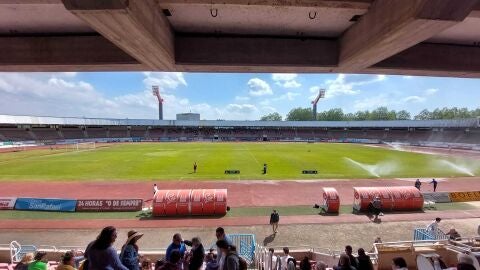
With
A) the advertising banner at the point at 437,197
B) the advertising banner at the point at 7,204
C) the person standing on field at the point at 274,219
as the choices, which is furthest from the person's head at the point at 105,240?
the advertising banner at the point at 437,197

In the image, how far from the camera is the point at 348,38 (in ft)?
17.9

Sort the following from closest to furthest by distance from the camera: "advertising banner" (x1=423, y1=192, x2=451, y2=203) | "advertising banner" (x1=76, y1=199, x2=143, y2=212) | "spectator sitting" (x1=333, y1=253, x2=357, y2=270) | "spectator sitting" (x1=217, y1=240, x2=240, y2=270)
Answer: "spectator sitting" (x1=217, y1=240, x2=240, y2=270)
"spectator sitting" (x1=333, y1=253, x2=357, y2=270)
"advertising banner" (x1=76, y1=199, x2=143, y2=212)
"advertising banner" (x1=423, y1=192, x2=451, y2=203)

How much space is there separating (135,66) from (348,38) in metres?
4.19

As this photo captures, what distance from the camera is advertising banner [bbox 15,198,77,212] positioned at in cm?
2156

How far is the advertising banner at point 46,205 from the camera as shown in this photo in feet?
70.7

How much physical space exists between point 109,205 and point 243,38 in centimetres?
1988

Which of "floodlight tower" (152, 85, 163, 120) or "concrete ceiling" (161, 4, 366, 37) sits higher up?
"floodlight tower" (152, 85, 163, 120)

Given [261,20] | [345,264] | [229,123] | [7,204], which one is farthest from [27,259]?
[229,123]

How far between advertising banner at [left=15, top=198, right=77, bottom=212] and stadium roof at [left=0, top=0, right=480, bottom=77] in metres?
18.5

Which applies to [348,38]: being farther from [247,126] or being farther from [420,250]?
[247,126]

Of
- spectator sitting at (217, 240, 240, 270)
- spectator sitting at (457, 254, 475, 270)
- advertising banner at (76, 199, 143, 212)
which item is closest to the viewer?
spectator sitting at (457, 254, 475, 270)

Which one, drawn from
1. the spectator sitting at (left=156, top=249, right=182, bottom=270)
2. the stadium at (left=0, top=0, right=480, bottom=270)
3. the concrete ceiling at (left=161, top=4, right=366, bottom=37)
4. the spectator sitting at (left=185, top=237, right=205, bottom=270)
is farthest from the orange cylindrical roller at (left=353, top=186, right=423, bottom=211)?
the spectator sitting at (left=156, top=249, right=182, bottom=270)

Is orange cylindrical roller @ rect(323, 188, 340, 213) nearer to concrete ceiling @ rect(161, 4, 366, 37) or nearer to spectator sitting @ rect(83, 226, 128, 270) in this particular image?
concrete ceiling @ rect(161, 4, 366, 37)

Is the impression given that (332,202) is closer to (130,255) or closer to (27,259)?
(130,255)
